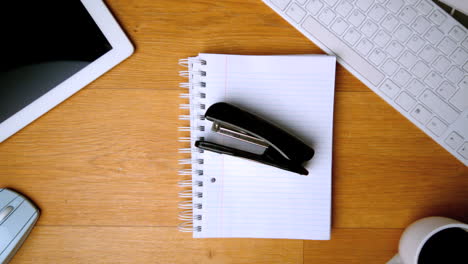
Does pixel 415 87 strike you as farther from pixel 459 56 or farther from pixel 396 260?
pixel 396 260

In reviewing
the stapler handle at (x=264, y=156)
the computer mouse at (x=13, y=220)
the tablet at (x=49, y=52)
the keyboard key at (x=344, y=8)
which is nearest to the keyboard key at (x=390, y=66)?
the keyboard key at (x=344, y=8)

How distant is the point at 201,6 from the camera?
0.46 m

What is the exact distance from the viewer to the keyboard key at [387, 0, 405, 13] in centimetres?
44

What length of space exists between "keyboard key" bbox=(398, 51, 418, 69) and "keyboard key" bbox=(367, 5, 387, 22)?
0.07m

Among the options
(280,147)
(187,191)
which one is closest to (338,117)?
(280,147)

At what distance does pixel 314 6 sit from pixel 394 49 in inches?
5.7

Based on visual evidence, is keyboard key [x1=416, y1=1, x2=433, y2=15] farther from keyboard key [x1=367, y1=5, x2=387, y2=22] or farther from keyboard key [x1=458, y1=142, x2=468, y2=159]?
keyboard key [x1=458, y1=142, x2=468, y2=159]

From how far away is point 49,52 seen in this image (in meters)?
0.44

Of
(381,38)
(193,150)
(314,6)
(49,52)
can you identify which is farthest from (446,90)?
(49,52)

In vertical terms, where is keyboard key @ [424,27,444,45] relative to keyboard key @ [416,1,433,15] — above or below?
below

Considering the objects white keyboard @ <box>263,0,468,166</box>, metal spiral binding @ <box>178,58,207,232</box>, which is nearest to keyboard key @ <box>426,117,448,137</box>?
white keyboard @ <box>263,0,468,166</box>

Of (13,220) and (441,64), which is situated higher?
(441,64)

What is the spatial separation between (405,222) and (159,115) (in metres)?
0.45

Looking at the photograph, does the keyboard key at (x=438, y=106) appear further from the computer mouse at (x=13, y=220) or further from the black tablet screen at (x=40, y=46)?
the computer mouse at (x=13, y=220)
